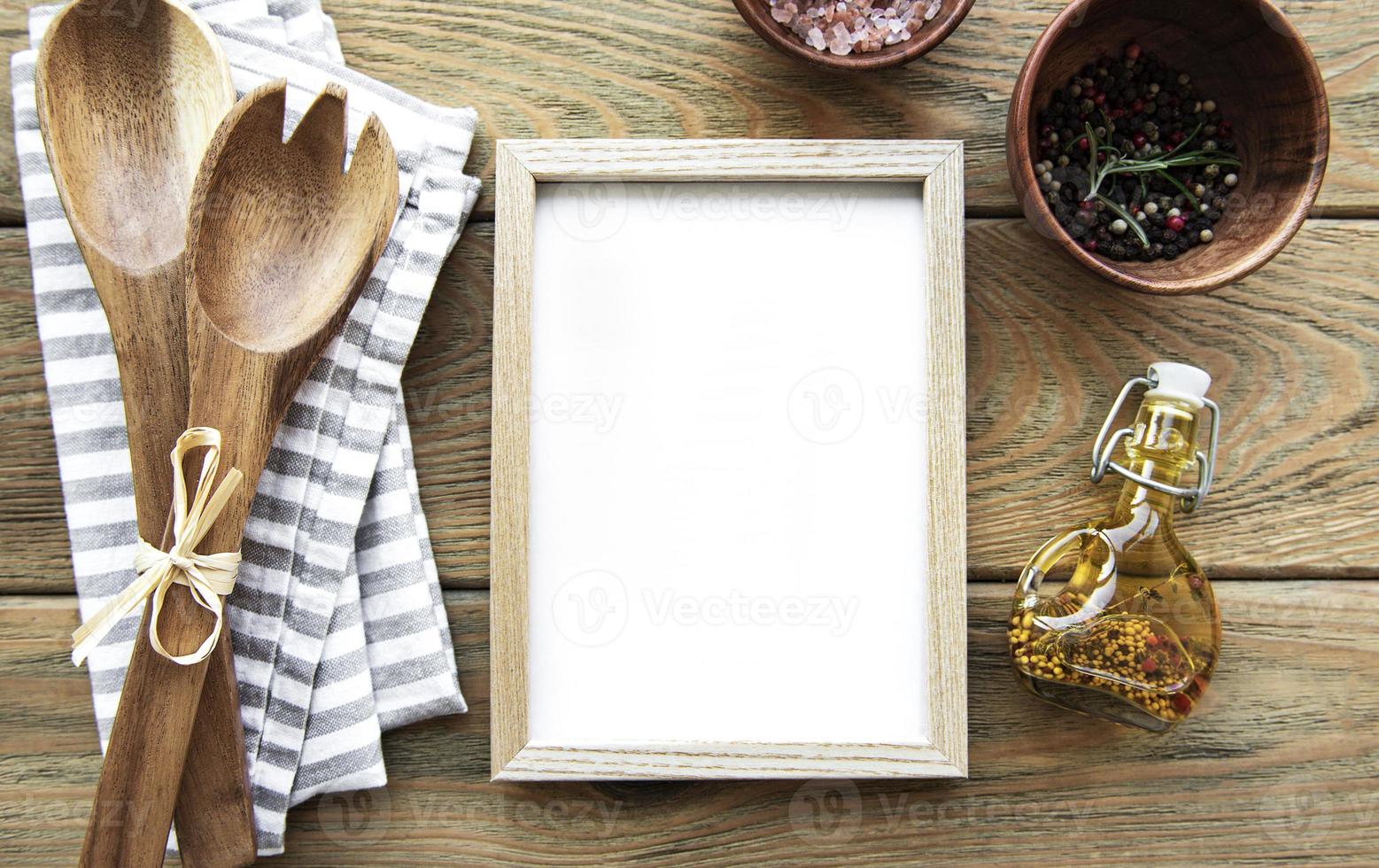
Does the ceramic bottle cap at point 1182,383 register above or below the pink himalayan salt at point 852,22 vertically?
below

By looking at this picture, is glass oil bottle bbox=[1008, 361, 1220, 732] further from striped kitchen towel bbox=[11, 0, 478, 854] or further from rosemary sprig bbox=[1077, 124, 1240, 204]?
striped kitchen towel bbox=[11, 0, 478, 854]

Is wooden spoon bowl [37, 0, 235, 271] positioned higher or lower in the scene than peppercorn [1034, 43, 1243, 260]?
higher

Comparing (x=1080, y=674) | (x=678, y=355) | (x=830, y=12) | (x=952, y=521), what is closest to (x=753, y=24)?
(x=830, y=12)

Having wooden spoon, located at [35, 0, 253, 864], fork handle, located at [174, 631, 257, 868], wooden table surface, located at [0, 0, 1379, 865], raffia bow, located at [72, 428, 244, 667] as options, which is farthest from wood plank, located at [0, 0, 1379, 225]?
fork handle, located at [174, 631, 257, 868]

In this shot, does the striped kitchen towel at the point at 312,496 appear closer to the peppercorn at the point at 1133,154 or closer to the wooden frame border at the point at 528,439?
the wooden frame border at the point at 528,439

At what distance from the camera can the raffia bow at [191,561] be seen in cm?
48

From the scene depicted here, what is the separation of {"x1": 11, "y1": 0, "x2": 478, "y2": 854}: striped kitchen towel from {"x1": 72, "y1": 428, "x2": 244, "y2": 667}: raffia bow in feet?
0.15

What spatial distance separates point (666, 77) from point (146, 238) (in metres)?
0.33

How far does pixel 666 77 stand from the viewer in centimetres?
58

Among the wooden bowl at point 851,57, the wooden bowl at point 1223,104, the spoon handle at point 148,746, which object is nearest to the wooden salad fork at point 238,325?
the spoon handle at point 148,746

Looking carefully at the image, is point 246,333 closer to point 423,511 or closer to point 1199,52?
point 423,511

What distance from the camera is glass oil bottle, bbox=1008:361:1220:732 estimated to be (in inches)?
20.8

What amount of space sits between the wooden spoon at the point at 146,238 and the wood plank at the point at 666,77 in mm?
107

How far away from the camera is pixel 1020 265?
58 cm
